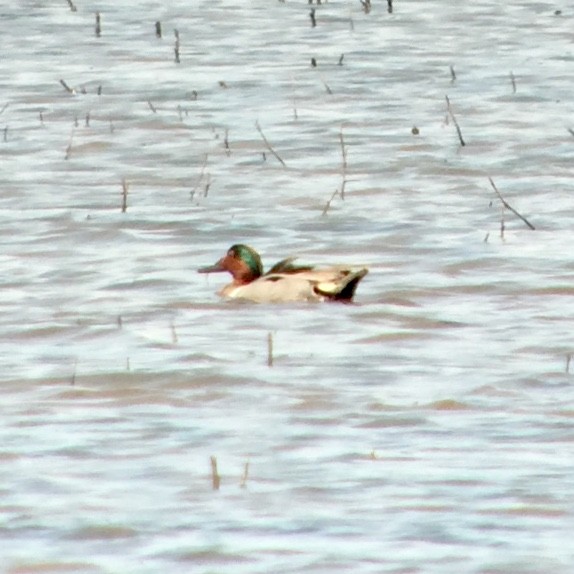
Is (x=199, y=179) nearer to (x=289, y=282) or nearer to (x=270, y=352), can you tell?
(x=289, y=282)

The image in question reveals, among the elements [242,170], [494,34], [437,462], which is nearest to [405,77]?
[494,34]

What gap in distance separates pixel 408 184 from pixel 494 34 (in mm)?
6029

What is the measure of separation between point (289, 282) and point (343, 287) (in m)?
0.22

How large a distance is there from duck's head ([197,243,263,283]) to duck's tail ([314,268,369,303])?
421 mm

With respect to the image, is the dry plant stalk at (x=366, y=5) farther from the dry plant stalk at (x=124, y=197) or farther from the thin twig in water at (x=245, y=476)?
the thin twig in water at (x=245, y=476)

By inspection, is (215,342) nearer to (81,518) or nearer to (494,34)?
(81,518)

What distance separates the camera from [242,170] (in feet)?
43.0

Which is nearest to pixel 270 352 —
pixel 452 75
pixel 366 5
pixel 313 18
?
pixel 452 75

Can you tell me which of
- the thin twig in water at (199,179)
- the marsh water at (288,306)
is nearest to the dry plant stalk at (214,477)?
the marsh water at (288,306)

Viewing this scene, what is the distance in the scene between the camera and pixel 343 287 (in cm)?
952

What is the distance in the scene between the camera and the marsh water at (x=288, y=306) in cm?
623

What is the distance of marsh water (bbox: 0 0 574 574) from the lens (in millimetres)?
6227

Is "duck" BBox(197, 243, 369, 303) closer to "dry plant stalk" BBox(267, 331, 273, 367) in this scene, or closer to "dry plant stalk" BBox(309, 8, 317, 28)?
"dry plant stalk" BBox(267, 331, 273, 367)

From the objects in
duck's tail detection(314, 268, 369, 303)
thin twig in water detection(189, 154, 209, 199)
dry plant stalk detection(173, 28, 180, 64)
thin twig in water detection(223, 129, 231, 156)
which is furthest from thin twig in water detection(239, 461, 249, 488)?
dry plant stalk detection(173, 28, 180, 64)
